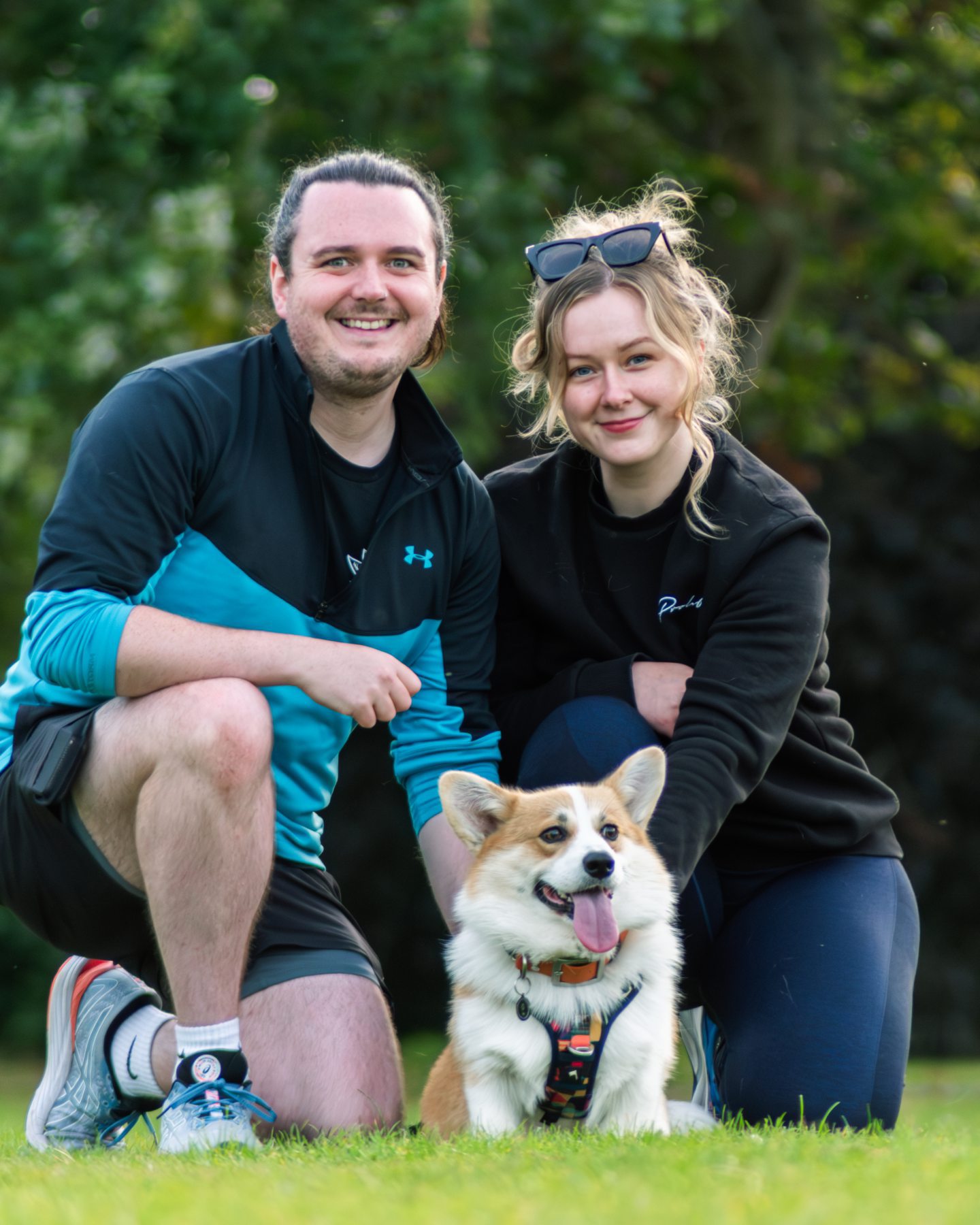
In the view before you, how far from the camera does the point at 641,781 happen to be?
11.1 feet

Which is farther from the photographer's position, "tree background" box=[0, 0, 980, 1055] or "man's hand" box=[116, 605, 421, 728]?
"tree background" box=[0, 0, 980, 1055]

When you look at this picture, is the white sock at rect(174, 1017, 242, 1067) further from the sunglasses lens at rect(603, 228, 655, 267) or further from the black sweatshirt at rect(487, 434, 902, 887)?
the sunglasses lens at rect(603, 228, 655, 267)

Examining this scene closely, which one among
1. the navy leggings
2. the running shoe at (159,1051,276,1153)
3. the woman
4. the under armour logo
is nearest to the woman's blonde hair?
Result: the woman

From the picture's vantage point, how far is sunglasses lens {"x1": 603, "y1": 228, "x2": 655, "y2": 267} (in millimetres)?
3797

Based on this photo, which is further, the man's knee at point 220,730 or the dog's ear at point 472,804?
the dog's ear at point 472,804

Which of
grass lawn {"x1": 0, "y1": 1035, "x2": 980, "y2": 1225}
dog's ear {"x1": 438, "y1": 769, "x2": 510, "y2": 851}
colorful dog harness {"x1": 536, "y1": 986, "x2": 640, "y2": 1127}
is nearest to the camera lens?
grass lawn {"x1": 0, "y1": 1035, "x2": 980, "y2": 1225}

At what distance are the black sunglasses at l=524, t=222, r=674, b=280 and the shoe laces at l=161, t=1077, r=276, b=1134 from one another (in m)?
2.04

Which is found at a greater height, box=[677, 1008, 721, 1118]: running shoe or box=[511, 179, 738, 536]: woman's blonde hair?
box=[511, 179, 738, 536]: woman's blonde hair

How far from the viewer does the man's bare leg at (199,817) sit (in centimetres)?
321

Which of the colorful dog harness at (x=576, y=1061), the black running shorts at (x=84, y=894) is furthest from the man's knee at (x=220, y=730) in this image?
the colorful dog harness at (x=576, y=1061)

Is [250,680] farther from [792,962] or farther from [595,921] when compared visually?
[792,962]

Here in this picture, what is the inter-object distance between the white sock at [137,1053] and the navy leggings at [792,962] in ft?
3.55

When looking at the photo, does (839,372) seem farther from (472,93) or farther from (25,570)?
(25,570)

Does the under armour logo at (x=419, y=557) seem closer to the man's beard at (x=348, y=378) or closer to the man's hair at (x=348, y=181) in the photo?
the man's beard at (x=348, y=378)
